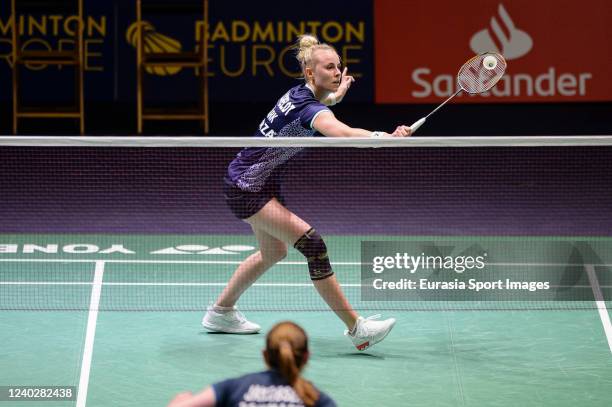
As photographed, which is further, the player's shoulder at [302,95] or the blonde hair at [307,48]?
the blonde hair at [307,48]

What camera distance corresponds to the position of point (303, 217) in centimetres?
1040

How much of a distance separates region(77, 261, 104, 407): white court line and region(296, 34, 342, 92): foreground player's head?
191 centimetres

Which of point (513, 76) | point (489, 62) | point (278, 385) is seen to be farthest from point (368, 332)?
point (513, 76)

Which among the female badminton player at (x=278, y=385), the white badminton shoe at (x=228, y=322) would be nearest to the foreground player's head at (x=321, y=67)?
the white badminton shoe at (x=228, y=322)

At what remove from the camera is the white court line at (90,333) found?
19.7 feet

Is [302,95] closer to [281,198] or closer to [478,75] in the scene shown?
[281,198]

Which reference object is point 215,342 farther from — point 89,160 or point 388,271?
point 89,160

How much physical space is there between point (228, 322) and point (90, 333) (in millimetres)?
796

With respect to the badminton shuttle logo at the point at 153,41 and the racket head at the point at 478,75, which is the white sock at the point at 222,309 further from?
the badminton shuttle logo at the point at 153,41

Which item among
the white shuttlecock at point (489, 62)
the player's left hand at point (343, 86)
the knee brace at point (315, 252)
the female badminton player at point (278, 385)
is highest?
the white shuttlecock at point (489, 62)

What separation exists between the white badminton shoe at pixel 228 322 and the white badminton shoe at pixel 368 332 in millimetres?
696

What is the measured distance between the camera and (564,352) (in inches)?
262

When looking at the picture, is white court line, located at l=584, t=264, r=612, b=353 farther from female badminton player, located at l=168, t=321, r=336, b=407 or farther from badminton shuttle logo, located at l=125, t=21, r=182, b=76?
badminton shuttle logo, located at l=125, t=21, r=182, b=76

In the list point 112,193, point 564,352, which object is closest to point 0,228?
point 112,193
